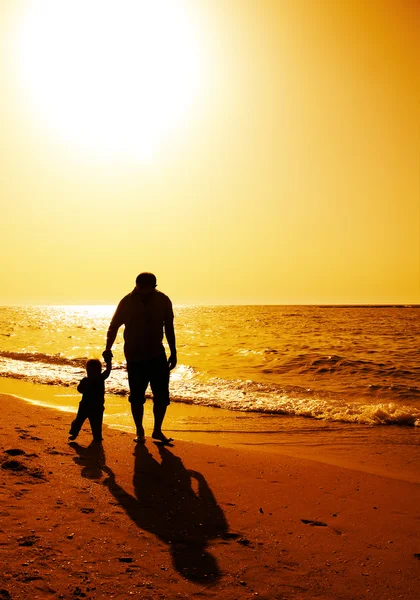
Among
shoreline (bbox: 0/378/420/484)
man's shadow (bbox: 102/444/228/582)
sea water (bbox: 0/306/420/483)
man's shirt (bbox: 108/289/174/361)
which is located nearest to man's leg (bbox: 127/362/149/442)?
man's shirt (bbox: 108/289/174/361)

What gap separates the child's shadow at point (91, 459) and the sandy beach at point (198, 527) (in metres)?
0.03

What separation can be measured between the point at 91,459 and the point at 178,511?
169 centimetres

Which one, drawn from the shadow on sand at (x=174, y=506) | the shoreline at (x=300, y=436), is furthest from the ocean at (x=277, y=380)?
the shadow on sand at (x=174, y=506)

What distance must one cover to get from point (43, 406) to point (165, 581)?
251 inches

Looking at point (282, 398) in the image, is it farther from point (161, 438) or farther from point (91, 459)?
point (91, 459)

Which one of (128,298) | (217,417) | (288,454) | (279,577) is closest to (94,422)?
(128,298)

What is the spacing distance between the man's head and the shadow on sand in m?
1.92

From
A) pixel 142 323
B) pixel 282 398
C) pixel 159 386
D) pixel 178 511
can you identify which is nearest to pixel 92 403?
pixel 159 386

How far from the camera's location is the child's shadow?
4.50 m

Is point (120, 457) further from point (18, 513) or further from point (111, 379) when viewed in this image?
point (111, 379)

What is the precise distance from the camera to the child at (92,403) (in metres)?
5.86

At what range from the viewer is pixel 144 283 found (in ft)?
19.0

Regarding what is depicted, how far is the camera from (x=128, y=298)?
5.96 metres

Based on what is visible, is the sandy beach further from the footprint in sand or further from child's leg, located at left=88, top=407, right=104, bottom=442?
child's leg, located at left=88, top=407, right=104, bottom=442
